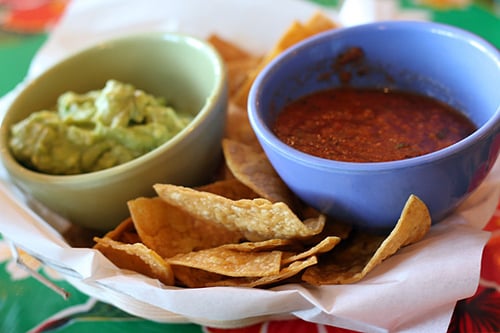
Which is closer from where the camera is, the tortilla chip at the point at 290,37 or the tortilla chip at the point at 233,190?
the tortilla chip at the point at 233,190

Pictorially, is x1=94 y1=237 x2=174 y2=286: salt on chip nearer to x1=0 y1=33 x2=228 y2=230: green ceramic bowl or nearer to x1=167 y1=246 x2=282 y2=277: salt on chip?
x1=167 y1=246 x2=282 y2=277: salt on chip

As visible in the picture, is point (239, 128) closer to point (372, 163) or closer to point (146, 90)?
point (146, 90)

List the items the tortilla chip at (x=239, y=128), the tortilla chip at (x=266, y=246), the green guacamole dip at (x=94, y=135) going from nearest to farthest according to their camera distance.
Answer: the tortilla chip at (x=266, y=246) < the green guacamole dip at (x=94, y=135) < the tortilla chip at (x=239, y=128)

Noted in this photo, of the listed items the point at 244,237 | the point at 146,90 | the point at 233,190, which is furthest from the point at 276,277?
the point at 146,90

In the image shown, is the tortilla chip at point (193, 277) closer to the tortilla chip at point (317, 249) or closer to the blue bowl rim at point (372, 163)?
the tortilla chip at point (317, 249)

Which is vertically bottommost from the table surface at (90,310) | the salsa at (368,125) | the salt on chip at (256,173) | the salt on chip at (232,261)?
the table surface at (90,310)

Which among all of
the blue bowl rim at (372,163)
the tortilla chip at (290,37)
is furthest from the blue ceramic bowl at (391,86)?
the tortilla chip at (290,37)

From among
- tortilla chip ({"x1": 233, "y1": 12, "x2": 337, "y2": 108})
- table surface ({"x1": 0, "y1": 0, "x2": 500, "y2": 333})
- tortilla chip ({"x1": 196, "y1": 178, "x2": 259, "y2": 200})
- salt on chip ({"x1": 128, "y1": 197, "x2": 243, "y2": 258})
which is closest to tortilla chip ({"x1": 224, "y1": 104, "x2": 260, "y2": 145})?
tortilla chip ({"x1": 233, "y1": 12, "x2": 337, "y2": 108})
